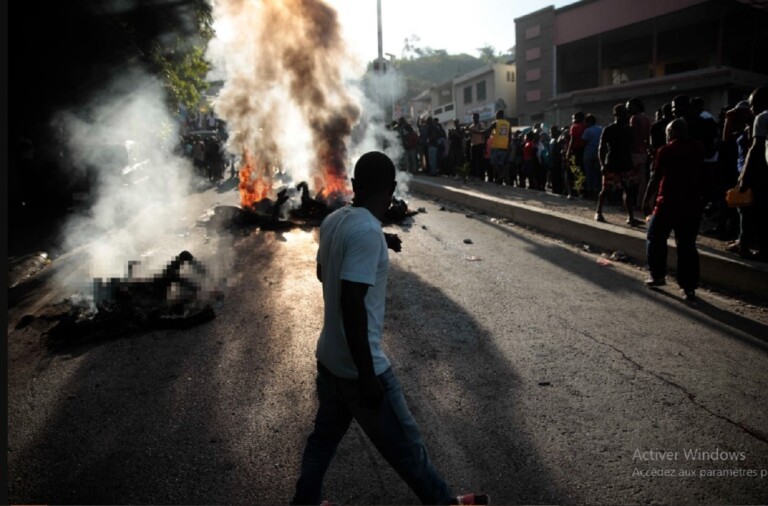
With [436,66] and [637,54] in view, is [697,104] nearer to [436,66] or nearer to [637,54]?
[637,54]

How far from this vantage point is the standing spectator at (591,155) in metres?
10.5

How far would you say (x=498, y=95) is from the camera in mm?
40188

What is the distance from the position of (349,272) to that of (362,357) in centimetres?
32

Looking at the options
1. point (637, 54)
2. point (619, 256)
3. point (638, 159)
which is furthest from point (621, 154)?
point (637, 54)

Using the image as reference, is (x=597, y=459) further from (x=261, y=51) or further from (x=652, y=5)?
(x=652, y=5)

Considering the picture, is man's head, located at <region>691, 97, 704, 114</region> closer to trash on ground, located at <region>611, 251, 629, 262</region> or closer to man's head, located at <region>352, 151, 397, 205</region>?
trash on ground, located at <region>611, 251, 629, 262</region>

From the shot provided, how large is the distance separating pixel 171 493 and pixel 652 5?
26.7 metres

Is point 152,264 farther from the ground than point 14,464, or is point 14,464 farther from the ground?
point 152,264

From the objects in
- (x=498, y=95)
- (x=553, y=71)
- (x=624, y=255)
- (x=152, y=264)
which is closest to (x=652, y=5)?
(x=553, y=71)

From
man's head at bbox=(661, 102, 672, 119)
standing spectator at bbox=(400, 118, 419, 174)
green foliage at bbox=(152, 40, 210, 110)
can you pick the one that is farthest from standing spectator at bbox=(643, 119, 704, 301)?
green foliage at bbox=(152, 40, 210, 110)

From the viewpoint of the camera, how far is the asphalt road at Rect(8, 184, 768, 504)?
2705 mm

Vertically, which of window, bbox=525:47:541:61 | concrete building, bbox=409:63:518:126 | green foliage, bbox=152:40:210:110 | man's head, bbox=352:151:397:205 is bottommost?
man's head, bbox=352:151:397:205

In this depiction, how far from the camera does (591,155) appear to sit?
1059 cm

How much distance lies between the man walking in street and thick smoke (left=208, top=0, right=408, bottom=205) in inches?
392
